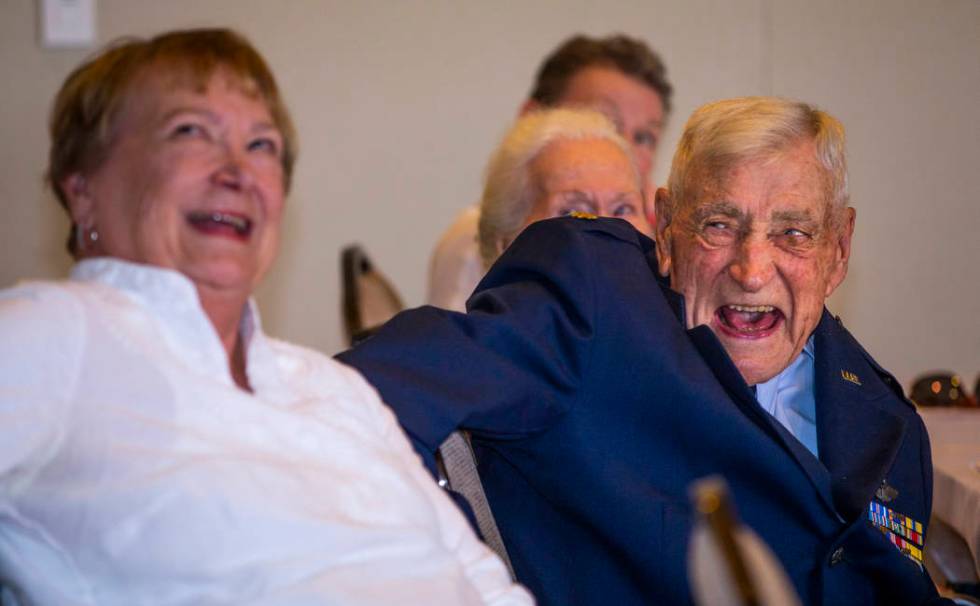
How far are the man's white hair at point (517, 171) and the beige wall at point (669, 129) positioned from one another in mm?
1721

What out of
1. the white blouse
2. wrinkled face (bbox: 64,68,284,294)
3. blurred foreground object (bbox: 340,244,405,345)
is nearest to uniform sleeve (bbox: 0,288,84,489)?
the white blouse

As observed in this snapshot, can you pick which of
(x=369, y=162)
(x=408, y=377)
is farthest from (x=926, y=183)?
(x=408, y=377)

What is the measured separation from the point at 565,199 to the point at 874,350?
2.43 metres

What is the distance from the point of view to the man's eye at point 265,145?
1543 millimetres

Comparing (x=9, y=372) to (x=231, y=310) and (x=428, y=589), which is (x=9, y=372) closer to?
(x=231, y=310)

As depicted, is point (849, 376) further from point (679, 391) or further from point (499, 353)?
point (499, 353)

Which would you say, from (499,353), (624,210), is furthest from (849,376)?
(624,210)

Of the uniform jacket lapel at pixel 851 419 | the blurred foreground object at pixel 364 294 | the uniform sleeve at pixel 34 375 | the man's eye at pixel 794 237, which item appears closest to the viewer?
the uniform sleeve at pixel 34 375

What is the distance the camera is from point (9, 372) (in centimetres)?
124

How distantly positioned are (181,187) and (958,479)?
1727 millimetres

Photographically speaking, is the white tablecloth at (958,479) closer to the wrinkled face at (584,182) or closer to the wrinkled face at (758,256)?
the wrinkled face at (758,256)

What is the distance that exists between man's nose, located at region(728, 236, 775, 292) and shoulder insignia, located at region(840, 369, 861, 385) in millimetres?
229

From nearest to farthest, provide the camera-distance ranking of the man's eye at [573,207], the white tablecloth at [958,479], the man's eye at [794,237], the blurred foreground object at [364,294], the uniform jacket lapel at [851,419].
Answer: the uniform jacket lapel at [851,419] → the man's eye at [794,237] → the white tablecloth at [958,479] → the man's eye at [573,207] → the blurred foreground object at [364,294]

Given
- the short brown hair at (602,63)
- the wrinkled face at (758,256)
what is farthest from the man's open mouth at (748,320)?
the short brown hair at (602,63)
